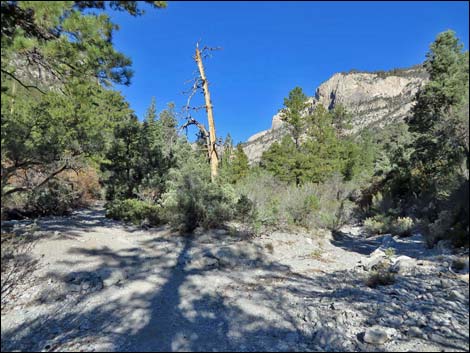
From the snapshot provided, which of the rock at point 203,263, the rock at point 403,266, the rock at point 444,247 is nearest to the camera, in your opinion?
the rock at point 403,266

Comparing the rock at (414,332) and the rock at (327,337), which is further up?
the rock at (414,332)

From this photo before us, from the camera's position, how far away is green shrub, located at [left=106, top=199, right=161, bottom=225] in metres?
12.0

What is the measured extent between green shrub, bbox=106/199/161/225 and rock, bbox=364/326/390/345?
9.22 m

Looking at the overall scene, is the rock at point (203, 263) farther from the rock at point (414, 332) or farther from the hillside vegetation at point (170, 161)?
the rock at point (414, 332)

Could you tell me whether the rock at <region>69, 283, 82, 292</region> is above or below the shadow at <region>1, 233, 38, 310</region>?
below

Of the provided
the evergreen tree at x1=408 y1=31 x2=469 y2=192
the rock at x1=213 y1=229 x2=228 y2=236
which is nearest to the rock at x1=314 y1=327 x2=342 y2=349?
the evergreen tree at x1=408 y1=31 x2=469 y2=192

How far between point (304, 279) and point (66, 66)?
615 cm

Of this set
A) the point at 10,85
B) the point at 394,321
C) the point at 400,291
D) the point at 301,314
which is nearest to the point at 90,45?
the point at 10,85

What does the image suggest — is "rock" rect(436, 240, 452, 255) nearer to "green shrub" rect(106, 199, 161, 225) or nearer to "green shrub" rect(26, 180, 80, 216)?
"green shrub" rect(106, 199, 161, 225)

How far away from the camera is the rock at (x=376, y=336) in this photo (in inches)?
142

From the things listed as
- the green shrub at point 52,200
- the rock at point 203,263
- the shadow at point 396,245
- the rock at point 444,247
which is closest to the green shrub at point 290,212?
the shadow at point 396,245

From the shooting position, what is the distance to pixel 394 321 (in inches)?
159

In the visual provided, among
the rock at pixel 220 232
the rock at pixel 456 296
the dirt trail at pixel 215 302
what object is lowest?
the dirt trail at pixel 215 302

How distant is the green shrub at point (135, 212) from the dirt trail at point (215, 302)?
10.4 feet
